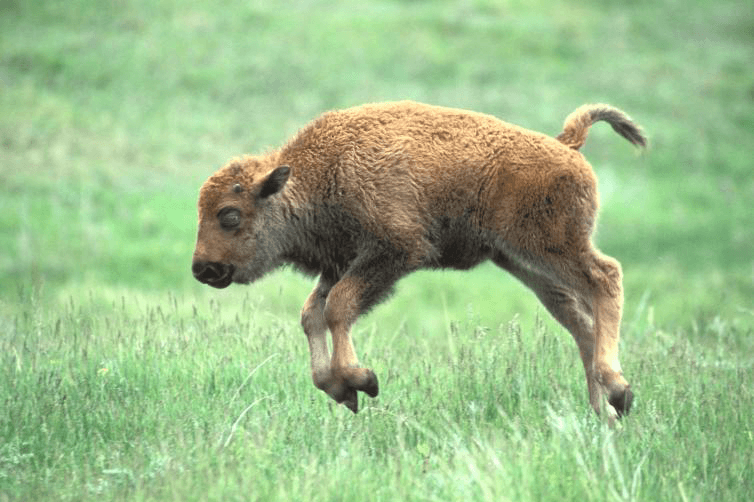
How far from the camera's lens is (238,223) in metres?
6.18

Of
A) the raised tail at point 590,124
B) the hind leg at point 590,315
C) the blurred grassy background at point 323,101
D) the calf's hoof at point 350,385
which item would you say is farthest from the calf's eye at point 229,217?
the blurred grassy background at point 323,101

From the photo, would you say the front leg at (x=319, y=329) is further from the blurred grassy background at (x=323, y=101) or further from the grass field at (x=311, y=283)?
the blurred grassy background at (x=323, y=101)

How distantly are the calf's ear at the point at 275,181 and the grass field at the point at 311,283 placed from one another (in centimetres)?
105

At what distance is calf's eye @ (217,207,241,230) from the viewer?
6129 millimetres

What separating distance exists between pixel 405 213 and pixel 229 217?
103 cm

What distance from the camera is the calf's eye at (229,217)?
6.13m

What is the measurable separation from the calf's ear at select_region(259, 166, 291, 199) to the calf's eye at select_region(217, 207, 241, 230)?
7.4 inches

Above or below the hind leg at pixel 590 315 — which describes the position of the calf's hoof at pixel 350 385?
below

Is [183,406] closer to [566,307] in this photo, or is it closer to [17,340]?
[17,340]

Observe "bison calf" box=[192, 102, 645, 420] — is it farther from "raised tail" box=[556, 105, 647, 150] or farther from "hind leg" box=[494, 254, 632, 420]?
"raised tail" box=[556, 105, 647, 150]

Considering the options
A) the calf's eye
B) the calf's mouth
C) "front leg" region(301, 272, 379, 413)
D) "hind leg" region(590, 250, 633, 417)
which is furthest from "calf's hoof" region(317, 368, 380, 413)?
"hind leg" region(590, 250, 633, 417)

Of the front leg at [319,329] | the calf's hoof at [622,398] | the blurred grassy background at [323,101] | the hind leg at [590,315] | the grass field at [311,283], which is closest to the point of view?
the grass field at [311,283]

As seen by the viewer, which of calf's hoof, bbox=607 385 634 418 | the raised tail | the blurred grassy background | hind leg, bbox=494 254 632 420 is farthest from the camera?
the blurred grassy background

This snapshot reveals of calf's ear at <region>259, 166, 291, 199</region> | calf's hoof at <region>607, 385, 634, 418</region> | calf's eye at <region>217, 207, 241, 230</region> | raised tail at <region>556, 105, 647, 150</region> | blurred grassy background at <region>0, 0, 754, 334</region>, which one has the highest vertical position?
raised tail at <region>556, 105, 647, 150</region>
